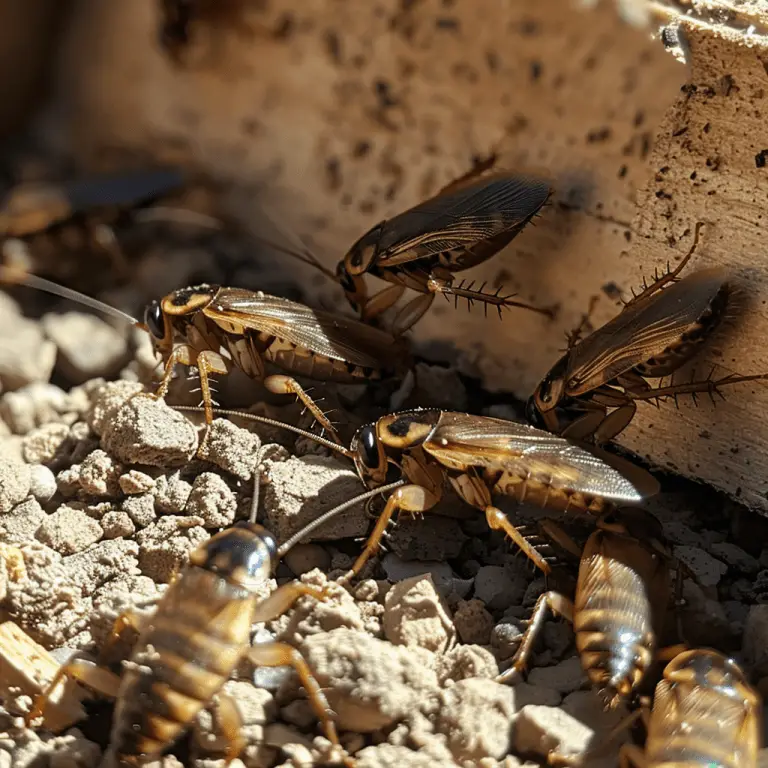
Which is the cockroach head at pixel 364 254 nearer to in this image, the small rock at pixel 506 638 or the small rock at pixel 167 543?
the small rock at pixel 167 543

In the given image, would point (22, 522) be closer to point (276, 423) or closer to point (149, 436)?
point (149, 436)

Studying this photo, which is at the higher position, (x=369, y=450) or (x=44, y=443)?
(x=369, y=450)

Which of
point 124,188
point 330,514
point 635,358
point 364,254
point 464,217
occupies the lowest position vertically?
point 330,514

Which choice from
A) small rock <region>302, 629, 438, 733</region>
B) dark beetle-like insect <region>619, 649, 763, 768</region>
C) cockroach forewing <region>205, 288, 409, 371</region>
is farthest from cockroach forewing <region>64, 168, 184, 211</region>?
dark beetle-like insect <region>619, 649, 763, 768</region>

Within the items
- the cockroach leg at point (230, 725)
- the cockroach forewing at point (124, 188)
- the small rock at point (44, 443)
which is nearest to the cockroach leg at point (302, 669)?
the cockroach leg at point (230, 725)

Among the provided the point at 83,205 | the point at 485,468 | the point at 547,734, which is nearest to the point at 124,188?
the point at 83,205
